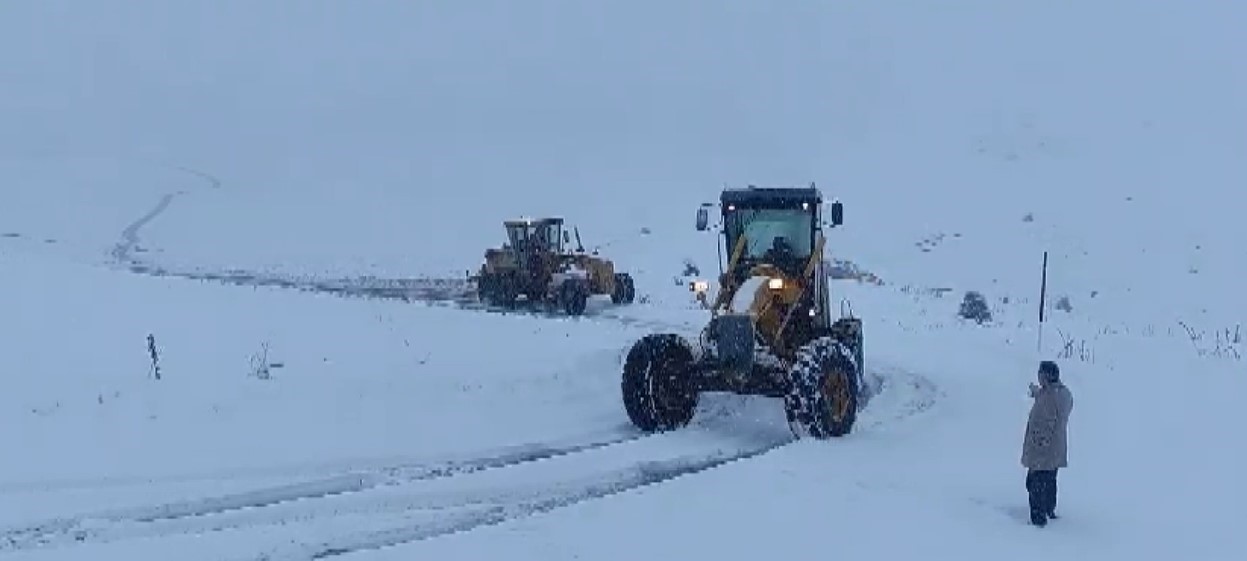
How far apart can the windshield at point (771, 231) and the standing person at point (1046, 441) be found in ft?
16.7

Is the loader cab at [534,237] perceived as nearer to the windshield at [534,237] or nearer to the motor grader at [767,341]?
the windshield at [534,237]

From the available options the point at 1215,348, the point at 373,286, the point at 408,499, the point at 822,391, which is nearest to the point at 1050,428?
the point at 822,391

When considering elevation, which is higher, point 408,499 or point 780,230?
point 780,230

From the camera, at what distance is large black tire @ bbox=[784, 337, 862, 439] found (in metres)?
13.7

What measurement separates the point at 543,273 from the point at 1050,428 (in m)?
18.9

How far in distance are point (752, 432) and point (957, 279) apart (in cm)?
2653

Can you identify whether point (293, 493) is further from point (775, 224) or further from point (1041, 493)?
point (775, 224)

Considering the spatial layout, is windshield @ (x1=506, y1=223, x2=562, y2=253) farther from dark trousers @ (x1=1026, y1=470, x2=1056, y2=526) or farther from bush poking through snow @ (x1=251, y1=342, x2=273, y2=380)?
dark trousers @ (x1=1026, y1=470, x2=1056, y2=526)

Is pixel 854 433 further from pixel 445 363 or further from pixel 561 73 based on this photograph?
pixel 561 73

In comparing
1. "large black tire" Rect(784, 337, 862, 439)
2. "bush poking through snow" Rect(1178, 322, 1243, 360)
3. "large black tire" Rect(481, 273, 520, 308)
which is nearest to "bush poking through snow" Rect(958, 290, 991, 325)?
"bush poking through snow" Rect(1178, 322, 1243, 360)

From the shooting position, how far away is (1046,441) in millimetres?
10789

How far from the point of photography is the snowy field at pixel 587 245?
439 inches

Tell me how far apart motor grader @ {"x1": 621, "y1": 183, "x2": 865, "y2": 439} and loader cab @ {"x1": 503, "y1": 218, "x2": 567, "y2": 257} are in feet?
44.3

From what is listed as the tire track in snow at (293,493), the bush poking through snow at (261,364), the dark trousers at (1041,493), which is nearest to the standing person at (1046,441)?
the dark trousers at (1041,493)
